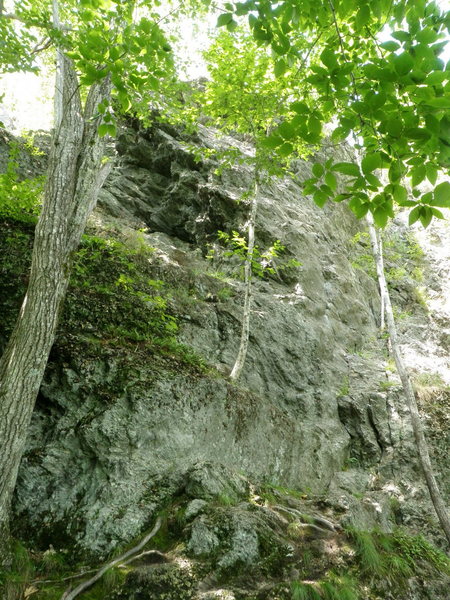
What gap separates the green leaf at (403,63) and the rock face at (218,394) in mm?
4313

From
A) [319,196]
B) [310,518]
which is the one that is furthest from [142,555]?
A: [319,196]

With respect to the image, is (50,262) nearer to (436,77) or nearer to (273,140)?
(273,140)

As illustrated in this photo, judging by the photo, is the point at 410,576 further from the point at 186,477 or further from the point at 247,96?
the point at 247,96

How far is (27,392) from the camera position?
4.17 meters

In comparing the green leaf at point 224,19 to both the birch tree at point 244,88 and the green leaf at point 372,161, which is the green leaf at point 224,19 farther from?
the birch tree at point 244,88

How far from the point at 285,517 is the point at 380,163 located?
15.6 feet

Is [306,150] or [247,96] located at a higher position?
[247,96]

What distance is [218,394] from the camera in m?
6.51

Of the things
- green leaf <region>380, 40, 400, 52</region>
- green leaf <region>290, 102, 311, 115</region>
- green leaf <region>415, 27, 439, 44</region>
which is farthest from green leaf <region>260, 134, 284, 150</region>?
green leaf <region>415, 27, 439, 44</region>

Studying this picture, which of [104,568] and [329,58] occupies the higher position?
[329,58]

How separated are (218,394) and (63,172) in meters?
4.09

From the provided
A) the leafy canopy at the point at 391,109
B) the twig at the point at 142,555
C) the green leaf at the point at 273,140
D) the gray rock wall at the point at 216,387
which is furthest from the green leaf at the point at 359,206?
the gray rock wall at the point at 216,387

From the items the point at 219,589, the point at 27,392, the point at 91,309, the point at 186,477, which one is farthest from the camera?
the point at 91,309

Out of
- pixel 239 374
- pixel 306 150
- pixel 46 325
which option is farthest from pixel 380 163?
pixel 306 150
